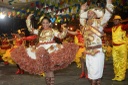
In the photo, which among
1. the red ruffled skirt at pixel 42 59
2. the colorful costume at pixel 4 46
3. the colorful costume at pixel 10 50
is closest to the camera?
the red ruffled skirt at pixel 42 59

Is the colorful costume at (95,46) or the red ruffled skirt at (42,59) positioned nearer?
the colorful costume at (95,46)

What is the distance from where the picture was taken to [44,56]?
17.6 feet

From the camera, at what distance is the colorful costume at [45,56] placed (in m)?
5.40

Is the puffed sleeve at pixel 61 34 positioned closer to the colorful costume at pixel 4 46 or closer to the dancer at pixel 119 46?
the dancer at pixel 119 46

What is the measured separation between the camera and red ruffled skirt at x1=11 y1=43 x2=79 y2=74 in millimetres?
5387

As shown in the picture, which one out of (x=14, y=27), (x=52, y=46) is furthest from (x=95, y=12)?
(x=14, y=27)

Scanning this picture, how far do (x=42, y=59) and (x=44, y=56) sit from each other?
0.08m

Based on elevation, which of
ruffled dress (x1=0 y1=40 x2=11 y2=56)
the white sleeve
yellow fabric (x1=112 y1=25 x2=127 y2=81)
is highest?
the white sleeve

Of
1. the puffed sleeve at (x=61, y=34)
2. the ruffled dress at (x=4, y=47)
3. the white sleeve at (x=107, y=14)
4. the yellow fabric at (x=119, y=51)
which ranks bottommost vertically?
the ruffled dress at (x=4, y=47)

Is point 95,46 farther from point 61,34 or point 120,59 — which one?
point 120,59

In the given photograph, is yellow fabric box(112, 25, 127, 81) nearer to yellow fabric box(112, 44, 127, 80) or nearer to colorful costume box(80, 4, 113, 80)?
yellow fabric box(112, 44, 127, 80)

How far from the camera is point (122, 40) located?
7770mm

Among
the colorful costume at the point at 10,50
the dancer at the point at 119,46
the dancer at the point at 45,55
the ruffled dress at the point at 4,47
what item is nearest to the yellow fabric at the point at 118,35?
the dancer at the point at 119,46

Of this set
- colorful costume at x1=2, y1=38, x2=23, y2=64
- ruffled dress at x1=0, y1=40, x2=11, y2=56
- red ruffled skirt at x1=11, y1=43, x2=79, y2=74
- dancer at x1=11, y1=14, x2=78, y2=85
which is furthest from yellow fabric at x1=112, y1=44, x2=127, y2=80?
ruffled dress at x1=0, y1=40, x2=11, y2=56
